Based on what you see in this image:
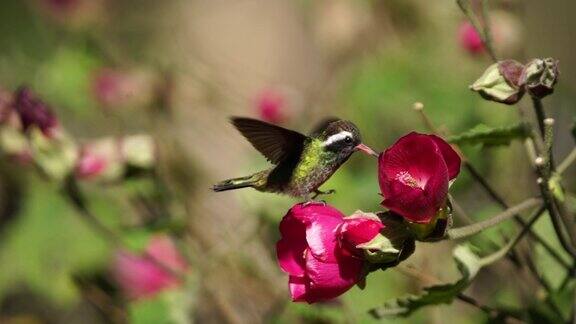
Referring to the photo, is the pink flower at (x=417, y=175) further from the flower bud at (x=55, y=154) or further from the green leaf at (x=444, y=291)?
the flower bud at (x=55, y=154)

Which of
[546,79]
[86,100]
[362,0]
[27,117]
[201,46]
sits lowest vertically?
[201,46]

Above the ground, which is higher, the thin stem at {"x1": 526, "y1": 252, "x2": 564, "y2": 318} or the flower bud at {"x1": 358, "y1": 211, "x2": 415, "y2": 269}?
the flower bud at {"x1": 358, "y1": 211, "x2": 415, "y2": 269}

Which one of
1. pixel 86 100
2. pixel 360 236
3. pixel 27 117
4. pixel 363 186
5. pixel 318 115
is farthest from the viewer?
pixel 86 100

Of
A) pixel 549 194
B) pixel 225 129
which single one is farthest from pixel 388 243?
pixel 225 129

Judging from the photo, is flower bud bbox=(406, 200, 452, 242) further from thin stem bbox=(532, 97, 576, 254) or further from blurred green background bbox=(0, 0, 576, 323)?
blurred green background bbox=(0, 0, 576, 323)

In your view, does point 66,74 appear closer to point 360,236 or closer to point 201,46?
point 201,46

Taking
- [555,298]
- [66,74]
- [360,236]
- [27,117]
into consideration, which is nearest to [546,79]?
[360,236]

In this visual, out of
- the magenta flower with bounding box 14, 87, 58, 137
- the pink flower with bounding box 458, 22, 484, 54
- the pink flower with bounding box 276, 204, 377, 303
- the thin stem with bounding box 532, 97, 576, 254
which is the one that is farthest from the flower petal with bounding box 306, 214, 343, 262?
the pink flower with bounding box 458, 22, 484, 54
